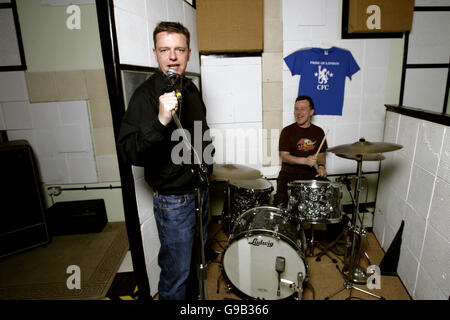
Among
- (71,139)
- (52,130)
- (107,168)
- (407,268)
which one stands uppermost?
(52,130)

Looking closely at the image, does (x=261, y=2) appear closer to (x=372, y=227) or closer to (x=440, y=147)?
(x=440, y=147)

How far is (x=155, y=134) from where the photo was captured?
126 cm

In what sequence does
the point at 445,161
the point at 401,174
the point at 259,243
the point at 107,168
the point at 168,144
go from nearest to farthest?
1. the point at 168,144
2. the point at 445,161
3. the point at 259,243
4. the point at 401,174
5. the point at 107,168

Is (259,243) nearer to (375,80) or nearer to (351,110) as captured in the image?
(351,110)

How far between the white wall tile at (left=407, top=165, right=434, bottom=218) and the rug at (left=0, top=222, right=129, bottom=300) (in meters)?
2.67

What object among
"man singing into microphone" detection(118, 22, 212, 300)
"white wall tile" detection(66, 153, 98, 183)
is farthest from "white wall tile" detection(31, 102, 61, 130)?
"man singing into microphone" detection(118, 22, 212, 300)

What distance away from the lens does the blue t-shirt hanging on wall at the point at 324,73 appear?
304 cm

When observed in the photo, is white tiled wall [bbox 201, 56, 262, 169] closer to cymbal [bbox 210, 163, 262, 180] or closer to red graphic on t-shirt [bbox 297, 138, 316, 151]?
red graphic on t-shirt [bbox 297, 138, 316, 151]

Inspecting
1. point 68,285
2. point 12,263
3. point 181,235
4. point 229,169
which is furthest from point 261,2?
point 12,263

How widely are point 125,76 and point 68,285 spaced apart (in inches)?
75.8

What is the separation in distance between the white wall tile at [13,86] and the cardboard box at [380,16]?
11.7 feet

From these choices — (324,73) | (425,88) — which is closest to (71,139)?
(324,73)

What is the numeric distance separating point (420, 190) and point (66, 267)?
3245 mm

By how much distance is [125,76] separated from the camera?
1.65 m
